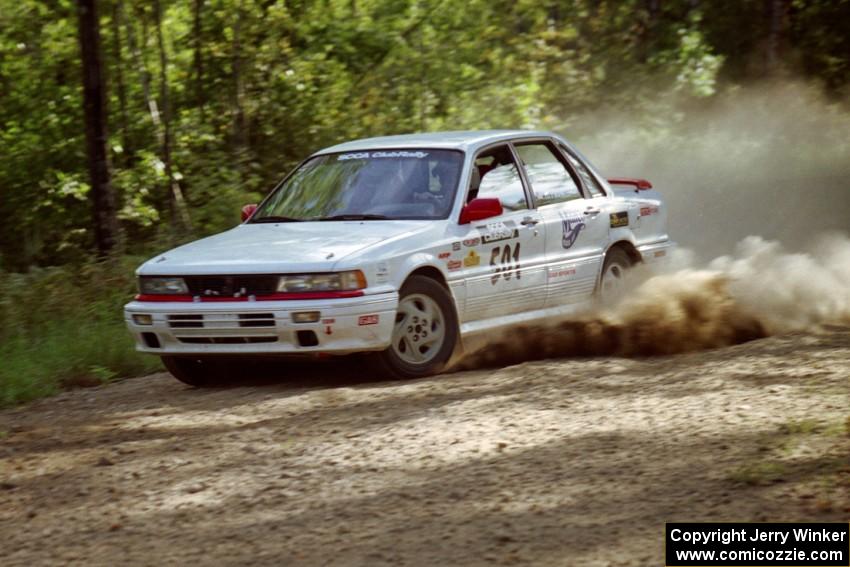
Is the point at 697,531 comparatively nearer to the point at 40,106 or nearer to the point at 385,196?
the point at 385,196

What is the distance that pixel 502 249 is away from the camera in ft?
29.8

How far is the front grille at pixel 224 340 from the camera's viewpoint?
798 centimetres

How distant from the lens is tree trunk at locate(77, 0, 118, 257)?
14.5 m

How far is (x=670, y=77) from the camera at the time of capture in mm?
23188

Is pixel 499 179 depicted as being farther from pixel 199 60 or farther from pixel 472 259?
pixel 199 60

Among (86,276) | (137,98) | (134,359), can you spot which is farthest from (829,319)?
(137,98)

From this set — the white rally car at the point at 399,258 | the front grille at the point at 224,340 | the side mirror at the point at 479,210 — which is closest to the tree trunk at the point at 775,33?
the white rally car at the point at 399,258

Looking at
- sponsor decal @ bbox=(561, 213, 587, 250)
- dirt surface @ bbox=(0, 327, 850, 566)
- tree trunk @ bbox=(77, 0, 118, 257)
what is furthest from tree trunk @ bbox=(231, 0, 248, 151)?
dirt surface @ bbox=(0, 327, 850, 566)

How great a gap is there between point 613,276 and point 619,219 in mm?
451

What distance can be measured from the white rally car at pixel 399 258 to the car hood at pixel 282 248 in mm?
13

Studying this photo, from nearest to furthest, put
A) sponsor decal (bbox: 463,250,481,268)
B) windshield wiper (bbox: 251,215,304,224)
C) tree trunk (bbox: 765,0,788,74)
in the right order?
sponsor decal (bbox: 463,250,481,268) → windshield wiper (bbox: 251,215,304,224) → tree trunk (bbox: 765,0,788,74)

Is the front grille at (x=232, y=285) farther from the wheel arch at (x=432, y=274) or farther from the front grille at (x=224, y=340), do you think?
the wheel arch at (x=432, y=274)

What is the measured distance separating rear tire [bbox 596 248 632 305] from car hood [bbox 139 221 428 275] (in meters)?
2.06

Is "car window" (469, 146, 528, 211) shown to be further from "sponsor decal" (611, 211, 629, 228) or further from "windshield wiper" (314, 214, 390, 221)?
"sponsor decal" (611, 211, 629, 228)
